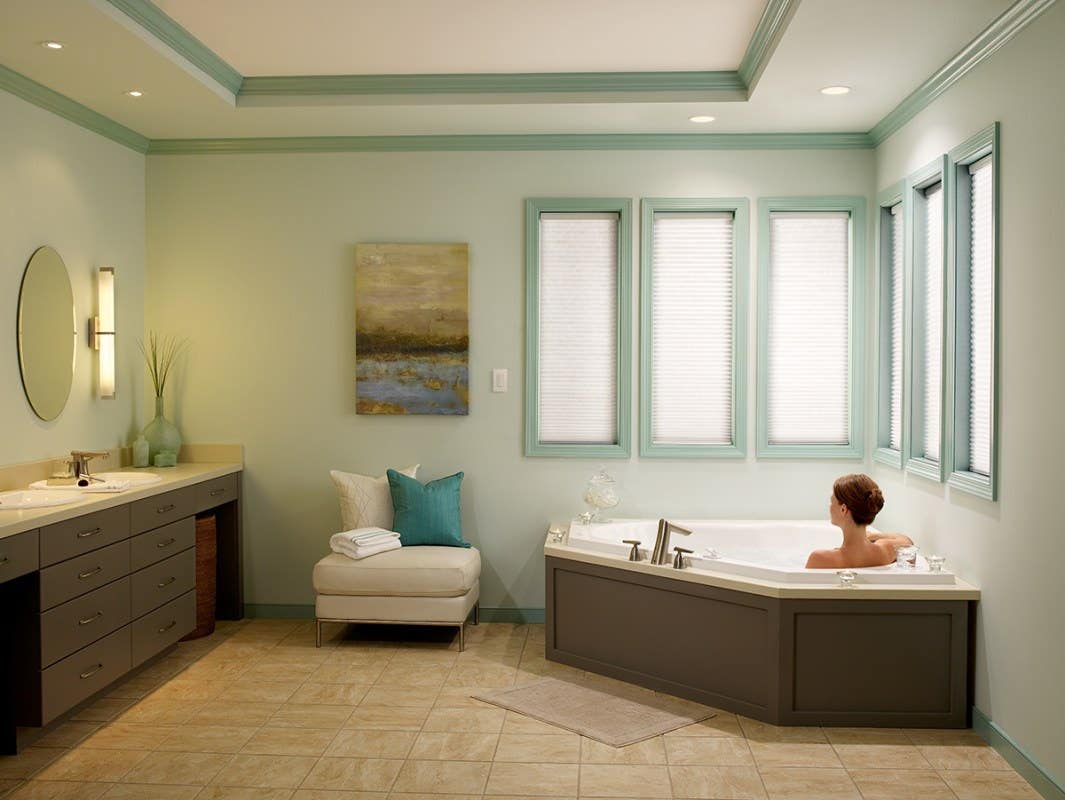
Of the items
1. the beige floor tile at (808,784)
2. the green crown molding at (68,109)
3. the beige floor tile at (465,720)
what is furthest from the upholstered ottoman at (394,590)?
the green crown molding at (68,109)

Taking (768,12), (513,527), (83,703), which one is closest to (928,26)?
(768,12)

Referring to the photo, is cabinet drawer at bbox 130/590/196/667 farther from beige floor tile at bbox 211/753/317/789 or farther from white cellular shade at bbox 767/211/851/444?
white cellular shade at bbox 767/211/851/444

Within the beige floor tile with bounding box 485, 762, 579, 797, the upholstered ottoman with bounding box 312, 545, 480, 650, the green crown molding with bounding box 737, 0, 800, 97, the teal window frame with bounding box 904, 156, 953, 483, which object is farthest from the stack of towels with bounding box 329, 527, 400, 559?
the green crown molding with bounding box 737, 0, 800, 97

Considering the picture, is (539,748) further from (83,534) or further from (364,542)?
(83,534)

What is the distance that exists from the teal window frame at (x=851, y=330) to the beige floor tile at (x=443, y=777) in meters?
2.40

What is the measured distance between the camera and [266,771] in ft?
10.4

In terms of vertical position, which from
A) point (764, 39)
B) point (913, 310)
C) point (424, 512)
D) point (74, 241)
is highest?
point (764, 39)

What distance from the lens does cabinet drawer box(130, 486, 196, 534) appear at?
3.95m

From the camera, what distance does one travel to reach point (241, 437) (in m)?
5.06

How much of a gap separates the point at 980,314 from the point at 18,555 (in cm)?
352

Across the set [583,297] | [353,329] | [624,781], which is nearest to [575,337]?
[583,297]

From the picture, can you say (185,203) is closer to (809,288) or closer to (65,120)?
(65,120)

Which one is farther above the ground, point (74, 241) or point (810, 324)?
point (74, 241)

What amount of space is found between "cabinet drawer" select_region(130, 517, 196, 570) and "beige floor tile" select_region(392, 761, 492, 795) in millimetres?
1519
